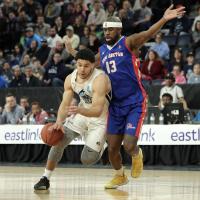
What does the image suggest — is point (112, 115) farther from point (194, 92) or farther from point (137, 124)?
point (194, 92)

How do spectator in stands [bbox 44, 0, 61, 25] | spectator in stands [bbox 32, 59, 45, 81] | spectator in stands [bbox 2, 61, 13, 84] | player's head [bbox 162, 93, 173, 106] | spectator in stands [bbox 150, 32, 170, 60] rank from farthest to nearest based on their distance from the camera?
spectator in stands [bbox 44, 0, 61, 25] < spectator in stands [bbox 2, 61, 13, 84] < spectator in stands [bbox 32, 59, 45, 81] < spectator in stands [bbox 150, 32, 170, 60] < player's head [bbox 162, 93, 173, 106]

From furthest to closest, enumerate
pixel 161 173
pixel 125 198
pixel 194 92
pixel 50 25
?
1. pixel 50 25
2. pixel 194 92
3. pixel 161 173
4. pixel 125 198

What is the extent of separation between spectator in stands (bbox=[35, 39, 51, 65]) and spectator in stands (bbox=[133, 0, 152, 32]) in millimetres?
2719

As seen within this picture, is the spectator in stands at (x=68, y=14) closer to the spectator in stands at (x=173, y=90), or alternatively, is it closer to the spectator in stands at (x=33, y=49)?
the spectator in stands at (x=33, y=49)

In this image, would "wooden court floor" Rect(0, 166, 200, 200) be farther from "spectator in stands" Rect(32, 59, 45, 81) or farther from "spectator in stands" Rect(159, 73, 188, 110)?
"spectator in stands" Rect(32, 59, 45, 81)

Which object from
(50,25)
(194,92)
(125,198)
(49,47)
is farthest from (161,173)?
(50,25)

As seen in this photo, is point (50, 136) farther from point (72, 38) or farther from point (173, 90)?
point (72, 38)

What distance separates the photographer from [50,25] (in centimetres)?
2325

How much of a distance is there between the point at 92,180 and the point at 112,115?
229cm

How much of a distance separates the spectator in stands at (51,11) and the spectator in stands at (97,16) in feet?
5.76

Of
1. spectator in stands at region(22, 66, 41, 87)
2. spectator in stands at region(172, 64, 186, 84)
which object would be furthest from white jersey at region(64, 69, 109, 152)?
spectator in stands at region(22, 66, 41, 87)

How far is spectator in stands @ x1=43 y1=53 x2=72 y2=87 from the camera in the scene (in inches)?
773

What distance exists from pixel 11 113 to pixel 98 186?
7.51 meters

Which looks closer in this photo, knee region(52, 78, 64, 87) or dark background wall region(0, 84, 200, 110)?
dark background wall region(0, 84, 200, 110)
